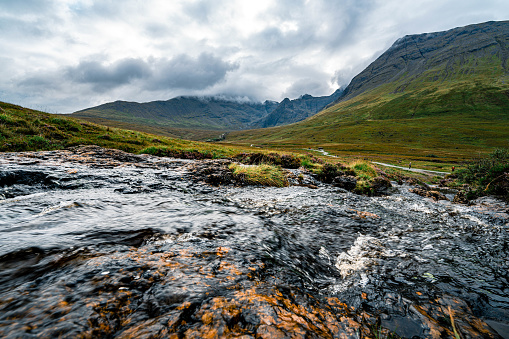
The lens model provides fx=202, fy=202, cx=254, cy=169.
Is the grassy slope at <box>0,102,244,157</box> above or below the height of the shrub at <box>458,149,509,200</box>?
above

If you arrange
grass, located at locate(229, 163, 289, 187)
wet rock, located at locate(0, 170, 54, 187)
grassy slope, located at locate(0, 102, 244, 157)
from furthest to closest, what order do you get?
grassy slope, located at locate(0, 102, 244, 157), grass, located at locate(229, 163, 289, 187), wet rock, located at locate(0, 170, 54, 187)

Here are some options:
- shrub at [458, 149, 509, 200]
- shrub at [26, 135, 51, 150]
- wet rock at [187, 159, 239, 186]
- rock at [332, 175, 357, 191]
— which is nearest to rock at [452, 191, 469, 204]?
shrub at [458, 149, 509, 200]

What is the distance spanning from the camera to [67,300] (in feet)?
9.07

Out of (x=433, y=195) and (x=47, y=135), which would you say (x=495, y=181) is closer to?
(x=433, y=195)

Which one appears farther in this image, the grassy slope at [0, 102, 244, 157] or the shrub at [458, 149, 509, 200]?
the grassy slope at [0, 102, 244, 157]

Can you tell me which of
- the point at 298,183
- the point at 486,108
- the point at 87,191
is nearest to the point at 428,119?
the point at 486,108

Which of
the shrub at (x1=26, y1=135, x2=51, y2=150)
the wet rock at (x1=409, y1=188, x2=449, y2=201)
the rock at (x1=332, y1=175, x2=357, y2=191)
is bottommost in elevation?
the wet rock at (x1=409, y1=188, x2=449, y2=201)

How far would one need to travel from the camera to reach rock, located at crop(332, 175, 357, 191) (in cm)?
1638

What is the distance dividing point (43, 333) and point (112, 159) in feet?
52.9

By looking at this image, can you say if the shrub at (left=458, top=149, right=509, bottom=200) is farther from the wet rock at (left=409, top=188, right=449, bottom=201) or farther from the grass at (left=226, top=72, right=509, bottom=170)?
the grass at (left=226, top=72, right=509, bottom=170)

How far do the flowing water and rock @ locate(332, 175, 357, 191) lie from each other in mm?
6978

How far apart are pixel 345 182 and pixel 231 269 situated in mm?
15153

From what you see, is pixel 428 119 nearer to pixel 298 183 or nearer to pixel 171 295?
pixel 298 183

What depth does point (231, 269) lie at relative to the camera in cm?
417
